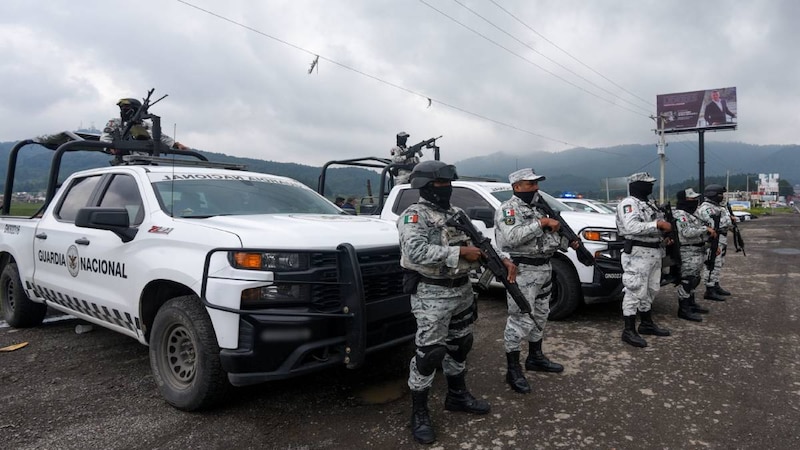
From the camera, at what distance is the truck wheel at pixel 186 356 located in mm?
2865

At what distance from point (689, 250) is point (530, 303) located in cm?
322

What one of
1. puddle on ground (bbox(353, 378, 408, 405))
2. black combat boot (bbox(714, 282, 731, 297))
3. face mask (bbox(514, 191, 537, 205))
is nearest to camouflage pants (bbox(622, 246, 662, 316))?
face mask (bbox(514, 191, 537, 205))

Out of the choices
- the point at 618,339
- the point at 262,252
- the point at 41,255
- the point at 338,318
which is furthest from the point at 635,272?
the point at 41,255

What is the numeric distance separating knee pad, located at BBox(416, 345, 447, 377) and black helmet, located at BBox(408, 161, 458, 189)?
37.5 inches

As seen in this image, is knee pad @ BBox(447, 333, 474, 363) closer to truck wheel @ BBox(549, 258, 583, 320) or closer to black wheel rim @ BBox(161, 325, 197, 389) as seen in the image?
black wheel rim @ BBox(161, 325, 197, 389)

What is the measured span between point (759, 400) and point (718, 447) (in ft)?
2.92

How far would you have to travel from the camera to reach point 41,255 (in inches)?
175

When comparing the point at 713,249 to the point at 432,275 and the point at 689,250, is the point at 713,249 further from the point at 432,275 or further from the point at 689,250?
the point at 432,275

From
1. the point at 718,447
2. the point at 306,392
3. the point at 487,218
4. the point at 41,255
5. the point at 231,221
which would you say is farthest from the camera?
the point at 487,218

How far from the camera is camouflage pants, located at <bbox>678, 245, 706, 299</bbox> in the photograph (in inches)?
215

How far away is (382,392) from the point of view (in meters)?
3.40

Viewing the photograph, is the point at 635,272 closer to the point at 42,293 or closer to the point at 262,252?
the point at 262,252

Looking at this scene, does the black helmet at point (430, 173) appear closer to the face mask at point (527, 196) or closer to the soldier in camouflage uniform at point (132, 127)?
the face mask at point (527, 196)

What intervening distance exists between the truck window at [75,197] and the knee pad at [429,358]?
11.1 ft
